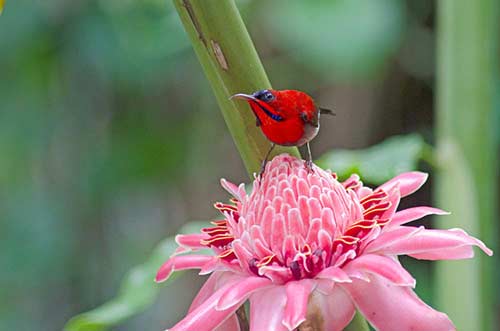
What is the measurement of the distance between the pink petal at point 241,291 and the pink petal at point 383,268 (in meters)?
0.04

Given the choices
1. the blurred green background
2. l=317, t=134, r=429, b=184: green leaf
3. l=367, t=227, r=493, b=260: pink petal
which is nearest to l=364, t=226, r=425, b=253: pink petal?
l=367, t=227, r=493, b=260: pink petal

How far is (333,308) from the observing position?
366 mm

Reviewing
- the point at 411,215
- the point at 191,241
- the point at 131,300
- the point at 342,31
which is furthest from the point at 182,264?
the point at 342,31

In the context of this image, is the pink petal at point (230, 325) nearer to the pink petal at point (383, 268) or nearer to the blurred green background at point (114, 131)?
the pink petal at point (383, 268)

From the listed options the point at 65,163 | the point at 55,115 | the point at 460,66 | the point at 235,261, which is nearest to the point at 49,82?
the point at 55,115

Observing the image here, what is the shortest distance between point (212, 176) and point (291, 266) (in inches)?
55.4

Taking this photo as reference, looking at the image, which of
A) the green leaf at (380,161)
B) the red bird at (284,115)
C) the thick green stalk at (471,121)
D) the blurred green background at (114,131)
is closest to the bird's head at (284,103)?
the red bird at (284,115)

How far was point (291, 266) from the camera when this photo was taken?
38 cm

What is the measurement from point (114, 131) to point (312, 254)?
128 centimetres

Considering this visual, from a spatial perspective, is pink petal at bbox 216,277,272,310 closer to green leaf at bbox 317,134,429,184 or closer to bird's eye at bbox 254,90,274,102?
bird's eye at bbox 254,90,274,102

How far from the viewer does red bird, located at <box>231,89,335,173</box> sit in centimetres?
38

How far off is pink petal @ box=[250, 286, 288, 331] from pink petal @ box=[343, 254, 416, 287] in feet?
0.11

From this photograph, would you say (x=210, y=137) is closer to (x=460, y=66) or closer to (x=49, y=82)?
(x=49, y=82)

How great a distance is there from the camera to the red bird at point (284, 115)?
38 centimetres
